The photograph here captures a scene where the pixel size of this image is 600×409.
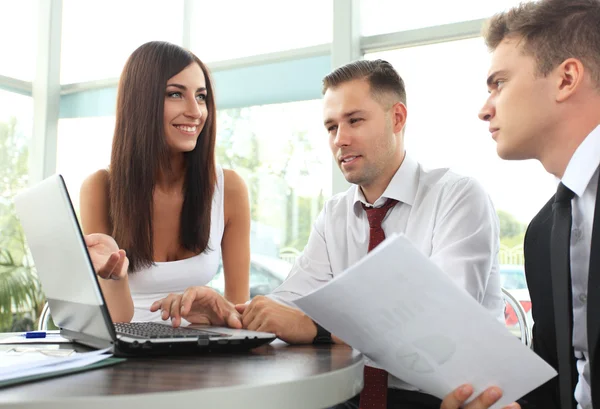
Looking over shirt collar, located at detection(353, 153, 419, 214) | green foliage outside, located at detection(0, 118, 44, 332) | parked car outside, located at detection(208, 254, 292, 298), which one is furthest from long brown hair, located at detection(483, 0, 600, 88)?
green foliage outside, located at detection(0, 118, 44, 332)

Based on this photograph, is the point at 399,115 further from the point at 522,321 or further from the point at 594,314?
the point at 594,314

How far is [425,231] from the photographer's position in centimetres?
176

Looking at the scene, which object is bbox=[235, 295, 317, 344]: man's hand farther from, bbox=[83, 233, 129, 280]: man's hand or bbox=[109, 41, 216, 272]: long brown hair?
bbox=[109, 41, 216, 272]: long brown hair

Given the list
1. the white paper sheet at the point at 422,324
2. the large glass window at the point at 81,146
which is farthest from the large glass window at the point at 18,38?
the white paper sheet at the point at 422,324

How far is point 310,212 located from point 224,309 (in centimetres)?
325

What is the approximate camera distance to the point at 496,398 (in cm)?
93

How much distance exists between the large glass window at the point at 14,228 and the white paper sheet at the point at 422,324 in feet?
13.7

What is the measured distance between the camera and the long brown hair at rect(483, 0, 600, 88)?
4.23 feet

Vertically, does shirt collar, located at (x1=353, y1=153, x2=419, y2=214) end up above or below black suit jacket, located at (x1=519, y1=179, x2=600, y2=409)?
above

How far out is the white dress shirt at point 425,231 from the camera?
1582mm

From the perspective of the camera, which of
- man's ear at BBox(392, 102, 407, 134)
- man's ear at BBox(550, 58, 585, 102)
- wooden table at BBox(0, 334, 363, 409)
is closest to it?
wooden table at BBox(0, 334, 363, 409)

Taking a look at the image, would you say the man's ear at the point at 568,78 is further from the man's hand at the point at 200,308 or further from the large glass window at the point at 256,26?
the large glass window at the point at 256,26

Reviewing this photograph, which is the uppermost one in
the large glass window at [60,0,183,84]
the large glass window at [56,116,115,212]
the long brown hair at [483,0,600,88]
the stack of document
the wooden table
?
the large glass window at [60,0,183,84]

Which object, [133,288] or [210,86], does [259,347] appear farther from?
[210,86]
